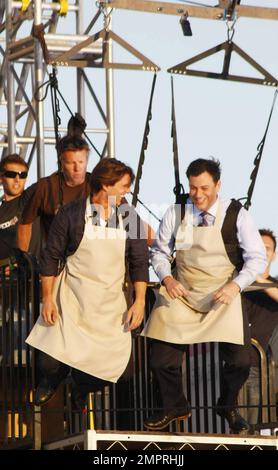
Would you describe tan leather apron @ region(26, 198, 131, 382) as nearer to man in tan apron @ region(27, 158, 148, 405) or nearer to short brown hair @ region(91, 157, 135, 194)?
man in tan apron @ region(27, 158, 148, 405)

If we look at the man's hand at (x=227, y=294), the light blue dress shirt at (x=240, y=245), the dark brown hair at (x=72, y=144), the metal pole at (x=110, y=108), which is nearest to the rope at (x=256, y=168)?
the light blue dress shirt at (x=240, y=245)

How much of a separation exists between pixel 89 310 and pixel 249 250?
108 cm

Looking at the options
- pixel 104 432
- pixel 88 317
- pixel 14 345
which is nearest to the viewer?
pixel 104 432

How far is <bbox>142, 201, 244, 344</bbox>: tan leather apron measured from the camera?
8.75 metres

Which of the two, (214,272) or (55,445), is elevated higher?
(214,272)

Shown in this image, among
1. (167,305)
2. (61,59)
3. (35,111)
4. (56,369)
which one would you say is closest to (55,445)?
(56,369)

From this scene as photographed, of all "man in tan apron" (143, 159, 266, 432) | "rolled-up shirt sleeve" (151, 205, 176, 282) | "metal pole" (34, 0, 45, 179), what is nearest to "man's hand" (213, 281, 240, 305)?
A: "man in tan apron" (143, 159, 266, 432)

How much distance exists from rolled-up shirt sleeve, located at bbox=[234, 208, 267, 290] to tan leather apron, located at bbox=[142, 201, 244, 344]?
0.13 meters

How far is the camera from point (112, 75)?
1287 cm

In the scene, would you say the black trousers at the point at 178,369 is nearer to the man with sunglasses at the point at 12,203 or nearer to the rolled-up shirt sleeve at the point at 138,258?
the rolled-up shirt sleeve at the point at 138,258

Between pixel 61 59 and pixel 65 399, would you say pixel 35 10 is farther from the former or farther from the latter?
pixel 65 399

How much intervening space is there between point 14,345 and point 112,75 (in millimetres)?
4244

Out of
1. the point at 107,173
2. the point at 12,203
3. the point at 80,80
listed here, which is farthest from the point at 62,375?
the point at 80,80

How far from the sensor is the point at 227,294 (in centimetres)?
859
